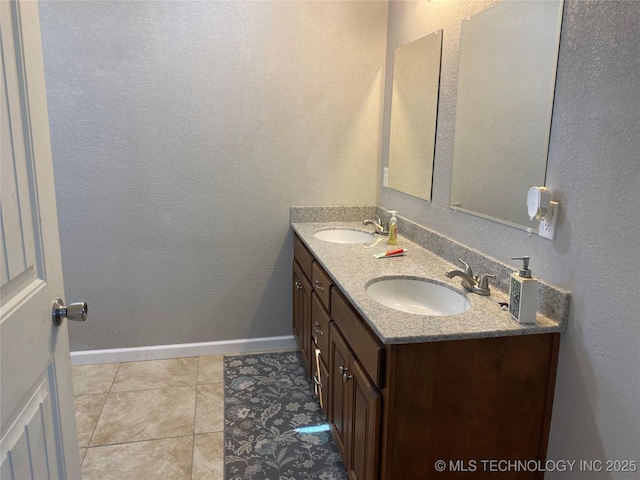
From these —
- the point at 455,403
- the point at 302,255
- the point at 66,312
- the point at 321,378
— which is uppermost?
the point at 66,312

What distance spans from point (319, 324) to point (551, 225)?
3.70 ft

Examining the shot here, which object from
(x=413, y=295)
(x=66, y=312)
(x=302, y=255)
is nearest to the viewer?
(x=66, y=312)

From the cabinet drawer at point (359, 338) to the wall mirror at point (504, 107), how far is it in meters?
0.62

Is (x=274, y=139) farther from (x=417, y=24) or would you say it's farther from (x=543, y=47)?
(x=543, y=47)

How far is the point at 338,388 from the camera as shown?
1873 millimetres

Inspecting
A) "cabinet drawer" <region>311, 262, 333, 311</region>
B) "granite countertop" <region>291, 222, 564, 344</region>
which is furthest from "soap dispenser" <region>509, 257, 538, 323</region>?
"cabinet drawer" <region>311, 262, 333, 311</region>

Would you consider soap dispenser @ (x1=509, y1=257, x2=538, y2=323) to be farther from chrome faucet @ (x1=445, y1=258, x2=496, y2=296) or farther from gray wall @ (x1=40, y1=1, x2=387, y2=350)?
gray wall @ (x1=40, y1=1, x2=387, y2=350)

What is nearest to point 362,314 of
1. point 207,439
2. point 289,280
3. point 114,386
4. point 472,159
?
point 472,159

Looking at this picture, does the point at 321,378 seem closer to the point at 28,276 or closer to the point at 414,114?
the point at 414,114

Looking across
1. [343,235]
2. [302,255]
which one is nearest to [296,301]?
[302,255]

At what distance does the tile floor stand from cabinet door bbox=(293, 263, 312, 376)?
495 millimetres

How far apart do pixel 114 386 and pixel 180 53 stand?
1853 millimetres

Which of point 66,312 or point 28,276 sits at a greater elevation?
point 28,276

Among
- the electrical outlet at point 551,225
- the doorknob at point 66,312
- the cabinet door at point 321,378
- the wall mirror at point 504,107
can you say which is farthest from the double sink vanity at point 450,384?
the doorknob at point 66,312
